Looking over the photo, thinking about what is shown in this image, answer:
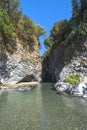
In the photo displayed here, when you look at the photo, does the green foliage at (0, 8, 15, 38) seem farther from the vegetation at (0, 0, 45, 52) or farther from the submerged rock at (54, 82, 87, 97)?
the submerged rock at (54, 82, 87, 97)

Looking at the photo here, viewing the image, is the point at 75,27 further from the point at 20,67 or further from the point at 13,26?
the point at 20,67

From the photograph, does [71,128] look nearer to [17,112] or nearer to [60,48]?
[17,112]

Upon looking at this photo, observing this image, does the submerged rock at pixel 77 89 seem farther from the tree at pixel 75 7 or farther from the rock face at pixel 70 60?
the tree at pixel 75 7

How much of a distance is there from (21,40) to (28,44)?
2.64m

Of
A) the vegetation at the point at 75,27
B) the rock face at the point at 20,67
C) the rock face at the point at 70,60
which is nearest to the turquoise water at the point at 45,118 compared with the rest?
the rock face at the point at 70,60

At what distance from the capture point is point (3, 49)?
42.7m

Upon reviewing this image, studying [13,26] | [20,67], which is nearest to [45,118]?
[20,67]

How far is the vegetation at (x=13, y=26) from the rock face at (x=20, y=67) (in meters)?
1.65

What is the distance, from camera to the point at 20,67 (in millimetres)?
46156

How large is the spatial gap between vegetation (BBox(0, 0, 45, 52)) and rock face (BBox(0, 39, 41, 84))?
1.65 metres

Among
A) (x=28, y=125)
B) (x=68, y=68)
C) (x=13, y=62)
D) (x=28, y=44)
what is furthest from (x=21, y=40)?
(x=28, y=125)

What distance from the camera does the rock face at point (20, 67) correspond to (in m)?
43.0

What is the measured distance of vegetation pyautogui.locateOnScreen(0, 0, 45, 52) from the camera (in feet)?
138

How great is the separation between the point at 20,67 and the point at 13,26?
7.36 meters
